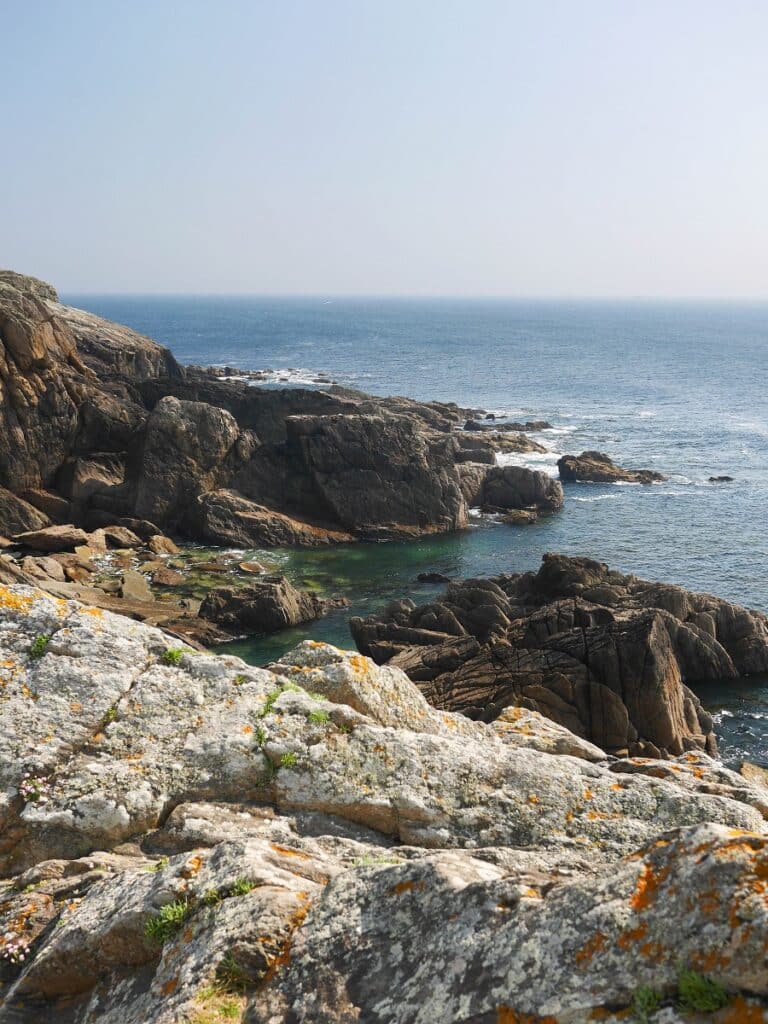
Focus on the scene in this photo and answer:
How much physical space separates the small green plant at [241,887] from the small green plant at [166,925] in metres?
0.39

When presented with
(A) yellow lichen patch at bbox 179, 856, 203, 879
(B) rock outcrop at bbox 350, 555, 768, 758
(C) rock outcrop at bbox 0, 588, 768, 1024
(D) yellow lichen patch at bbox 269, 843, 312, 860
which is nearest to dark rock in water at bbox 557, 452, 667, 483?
(B) rock outcrop at bbox 350, 555, 768, 758

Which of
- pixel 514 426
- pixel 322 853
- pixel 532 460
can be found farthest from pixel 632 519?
pixel 322 853

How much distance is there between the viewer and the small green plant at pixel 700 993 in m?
4.18

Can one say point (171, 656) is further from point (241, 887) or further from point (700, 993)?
point (700, 993)

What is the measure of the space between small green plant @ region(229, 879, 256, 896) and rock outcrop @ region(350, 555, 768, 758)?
22410mm

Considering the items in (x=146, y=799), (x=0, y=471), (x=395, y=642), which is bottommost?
(x=395, y=642)

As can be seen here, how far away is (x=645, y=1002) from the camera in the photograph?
14.2ft

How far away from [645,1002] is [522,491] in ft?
221

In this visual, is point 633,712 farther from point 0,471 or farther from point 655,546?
point 0,471

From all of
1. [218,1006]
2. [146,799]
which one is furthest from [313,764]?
[218,1006]

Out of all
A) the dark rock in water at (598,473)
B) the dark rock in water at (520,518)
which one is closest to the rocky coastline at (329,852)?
the dark rock in water at (520,518)

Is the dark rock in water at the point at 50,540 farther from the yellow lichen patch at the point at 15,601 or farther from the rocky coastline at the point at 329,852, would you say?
the yellow lichen patch at the point at 15,601

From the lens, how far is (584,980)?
15.1ft

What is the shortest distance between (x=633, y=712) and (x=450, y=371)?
14339cm
